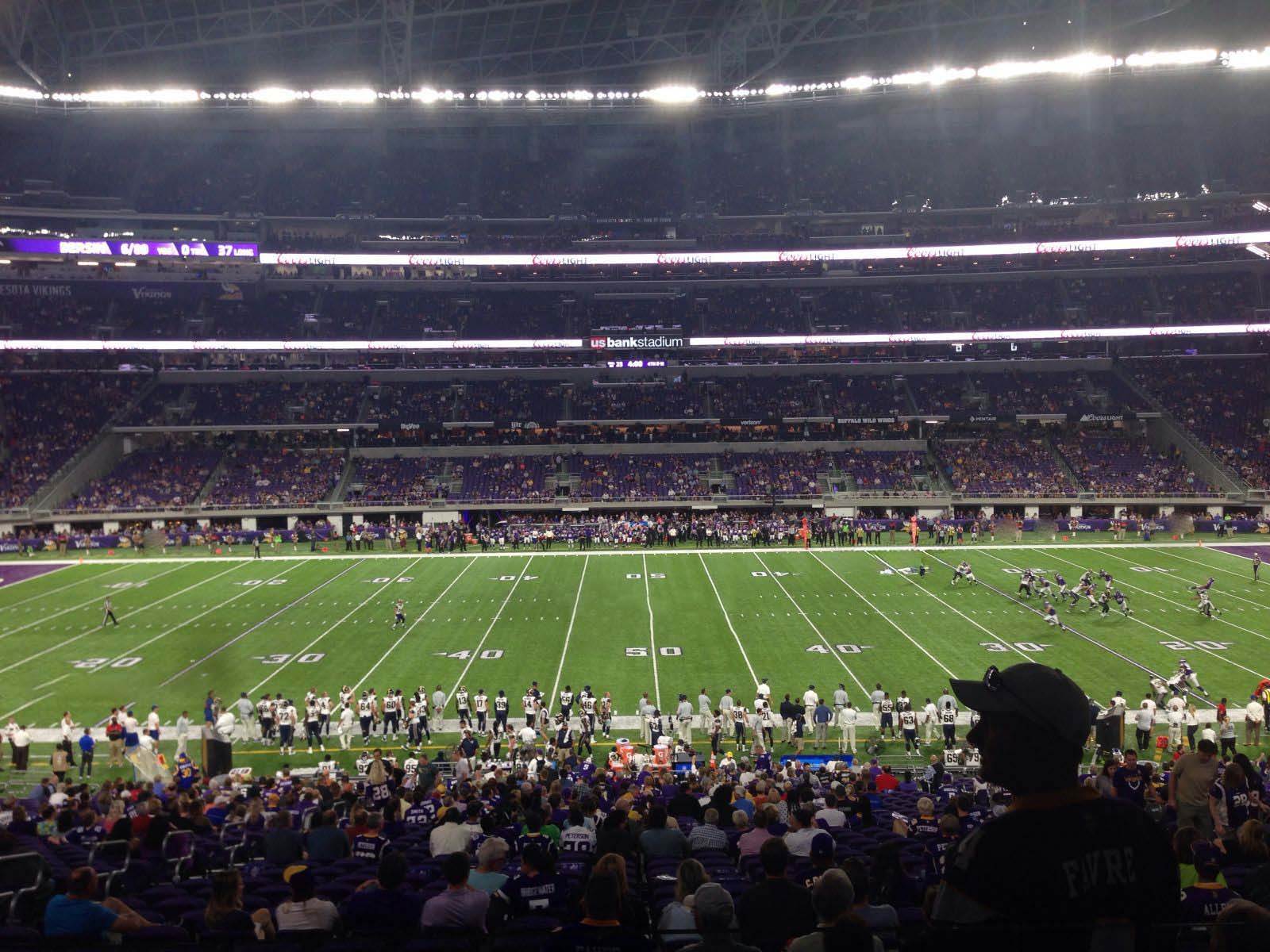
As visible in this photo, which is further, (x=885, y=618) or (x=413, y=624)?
(x=413, y=624)

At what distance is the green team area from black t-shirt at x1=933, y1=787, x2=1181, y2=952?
19.8 meters

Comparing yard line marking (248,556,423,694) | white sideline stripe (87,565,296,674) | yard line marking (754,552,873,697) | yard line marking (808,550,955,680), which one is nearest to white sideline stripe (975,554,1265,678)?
yard line marking (808,550,955,680)

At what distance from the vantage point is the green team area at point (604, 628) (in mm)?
23719

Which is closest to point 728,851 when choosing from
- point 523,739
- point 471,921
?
point 471,921

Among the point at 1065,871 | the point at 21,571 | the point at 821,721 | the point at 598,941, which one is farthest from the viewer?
the point at 21,571

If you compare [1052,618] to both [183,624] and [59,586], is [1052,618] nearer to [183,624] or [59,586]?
[183,624]

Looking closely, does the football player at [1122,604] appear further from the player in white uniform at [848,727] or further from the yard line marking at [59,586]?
the yard line marking at [59,586]

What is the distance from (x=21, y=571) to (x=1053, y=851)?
4602 centimetres

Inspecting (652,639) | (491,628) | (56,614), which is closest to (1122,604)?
(652,639)

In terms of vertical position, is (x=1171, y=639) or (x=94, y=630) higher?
(x=94, y=630)

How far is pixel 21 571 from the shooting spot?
3881 centimetres

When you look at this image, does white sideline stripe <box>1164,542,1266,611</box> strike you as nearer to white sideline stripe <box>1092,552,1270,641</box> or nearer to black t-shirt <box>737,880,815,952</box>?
white sideline stripe <box>1092,552,1270,641</box>

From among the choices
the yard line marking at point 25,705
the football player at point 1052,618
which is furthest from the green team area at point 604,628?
the football player at point 1052,618

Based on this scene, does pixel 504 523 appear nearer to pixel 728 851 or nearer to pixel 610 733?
pixel 610 733
